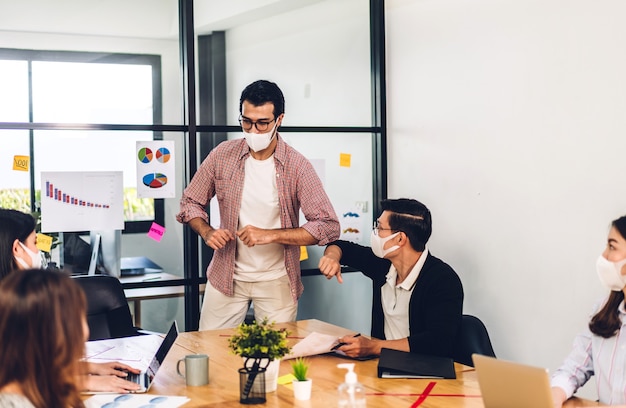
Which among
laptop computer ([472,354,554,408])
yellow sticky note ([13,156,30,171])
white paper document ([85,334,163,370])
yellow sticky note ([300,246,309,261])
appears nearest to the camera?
laptop computer ([472,354,554,408])

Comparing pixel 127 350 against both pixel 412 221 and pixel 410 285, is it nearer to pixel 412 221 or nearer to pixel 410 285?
pixel 410 285

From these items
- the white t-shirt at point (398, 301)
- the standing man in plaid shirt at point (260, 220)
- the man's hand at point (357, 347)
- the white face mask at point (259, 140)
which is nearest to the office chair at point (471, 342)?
the white t-shirt at point (398, 301)

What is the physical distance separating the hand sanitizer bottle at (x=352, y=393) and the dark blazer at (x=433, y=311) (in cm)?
80

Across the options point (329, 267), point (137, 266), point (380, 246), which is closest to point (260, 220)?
point (329, 267)

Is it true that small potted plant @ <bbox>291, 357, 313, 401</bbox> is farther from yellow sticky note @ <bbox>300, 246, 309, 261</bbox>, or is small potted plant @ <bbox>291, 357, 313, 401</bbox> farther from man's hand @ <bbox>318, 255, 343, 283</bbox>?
yellow sticky note @ <bbox>300, 246, 309, 261</bbox>

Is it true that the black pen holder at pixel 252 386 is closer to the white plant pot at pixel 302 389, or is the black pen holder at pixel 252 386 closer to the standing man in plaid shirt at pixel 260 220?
the white plant pot at pixel 302 389

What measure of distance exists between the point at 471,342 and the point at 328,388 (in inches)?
34.6

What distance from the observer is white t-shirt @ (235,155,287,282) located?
12.4 ft

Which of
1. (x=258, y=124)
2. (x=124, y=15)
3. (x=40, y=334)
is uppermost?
(x=124, y=15)

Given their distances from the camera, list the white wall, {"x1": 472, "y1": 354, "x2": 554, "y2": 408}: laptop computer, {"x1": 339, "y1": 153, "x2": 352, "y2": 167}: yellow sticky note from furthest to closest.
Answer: {"x1": 339, "y1": 153, "x2": 352, "y2": 167}: yellow sticky note
the white wall
{"x1": 472, "y1": 354, "x2": 554, "y2": 408}: laptop computer

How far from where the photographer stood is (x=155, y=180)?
14.2 feet

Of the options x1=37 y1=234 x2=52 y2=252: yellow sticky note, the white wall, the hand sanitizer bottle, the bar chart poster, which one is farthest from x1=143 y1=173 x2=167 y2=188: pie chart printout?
the hand sanitizer bottle

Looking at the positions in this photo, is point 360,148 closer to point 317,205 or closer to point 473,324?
point 317,205

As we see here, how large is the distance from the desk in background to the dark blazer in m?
1.39
